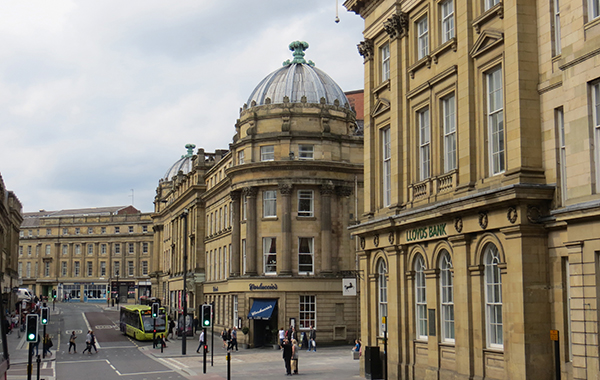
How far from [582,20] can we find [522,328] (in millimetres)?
7956

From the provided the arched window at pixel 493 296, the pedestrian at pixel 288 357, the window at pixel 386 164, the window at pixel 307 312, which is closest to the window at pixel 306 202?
the window at pixel 307 312

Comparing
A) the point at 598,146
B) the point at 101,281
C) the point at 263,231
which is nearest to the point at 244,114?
the point at 263,231

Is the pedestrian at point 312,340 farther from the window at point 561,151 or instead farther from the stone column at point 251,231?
the window at point 561,151

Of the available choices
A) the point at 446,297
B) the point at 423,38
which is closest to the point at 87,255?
the point at 423,38

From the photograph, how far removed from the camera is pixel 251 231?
4994cm

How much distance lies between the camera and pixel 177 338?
5922cm

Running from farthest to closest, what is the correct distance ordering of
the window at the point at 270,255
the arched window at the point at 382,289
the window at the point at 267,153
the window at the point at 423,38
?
the window at the point at 267,153, the window at the point at 270,255, the arched window at the point at 382,289, the window at the point at 423,38

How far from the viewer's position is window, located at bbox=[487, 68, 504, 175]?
20500 mm

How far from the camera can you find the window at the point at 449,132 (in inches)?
920

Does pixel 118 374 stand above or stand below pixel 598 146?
below

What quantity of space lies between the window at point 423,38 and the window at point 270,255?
25819mm

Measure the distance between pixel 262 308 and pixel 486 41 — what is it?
101 ft

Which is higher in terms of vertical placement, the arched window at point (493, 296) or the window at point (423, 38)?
the window at point (423, 38)

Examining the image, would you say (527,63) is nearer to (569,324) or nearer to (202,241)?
(569,324)
